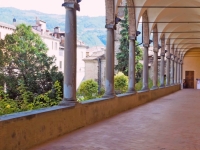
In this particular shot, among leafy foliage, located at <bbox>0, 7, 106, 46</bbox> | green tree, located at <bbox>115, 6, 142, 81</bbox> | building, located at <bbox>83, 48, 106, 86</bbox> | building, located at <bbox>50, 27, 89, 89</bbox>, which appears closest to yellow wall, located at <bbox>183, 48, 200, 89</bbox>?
green tree, located at <bbox>115, 6, 142, 81</bbox>

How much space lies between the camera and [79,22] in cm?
7275

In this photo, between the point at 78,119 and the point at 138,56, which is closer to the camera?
the point at 78,119

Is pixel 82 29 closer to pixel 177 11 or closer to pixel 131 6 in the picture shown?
pixel 177 11

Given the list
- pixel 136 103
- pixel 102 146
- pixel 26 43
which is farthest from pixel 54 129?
pixel 26 43

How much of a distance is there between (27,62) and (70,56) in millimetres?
16277

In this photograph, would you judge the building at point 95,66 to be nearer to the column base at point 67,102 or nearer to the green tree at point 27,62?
the green tree at point 27,62

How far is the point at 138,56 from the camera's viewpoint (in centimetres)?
3034

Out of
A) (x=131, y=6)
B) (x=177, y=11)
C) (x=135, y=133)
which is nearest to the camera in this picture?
(x=135, y=133)

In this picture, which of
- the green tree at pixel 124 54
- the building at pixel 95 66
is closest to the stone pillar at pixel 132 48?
the green tree at pixel 124 54

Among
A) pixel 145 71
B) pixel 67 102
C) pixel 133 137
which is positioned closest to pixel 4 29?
pixel 145 71

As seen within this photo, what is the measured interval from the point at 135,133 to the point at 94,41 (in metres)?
66.0

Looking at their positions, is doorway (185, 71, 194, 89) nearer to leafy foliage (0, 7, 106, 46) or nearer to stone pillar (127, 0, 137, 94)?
leafy foliage (0, 7, 106, 46)

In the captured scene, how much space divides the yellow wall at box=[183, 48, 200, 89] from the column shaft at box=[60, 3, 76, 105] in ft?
105

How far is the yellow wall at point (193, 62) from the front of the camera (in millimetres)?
37438
